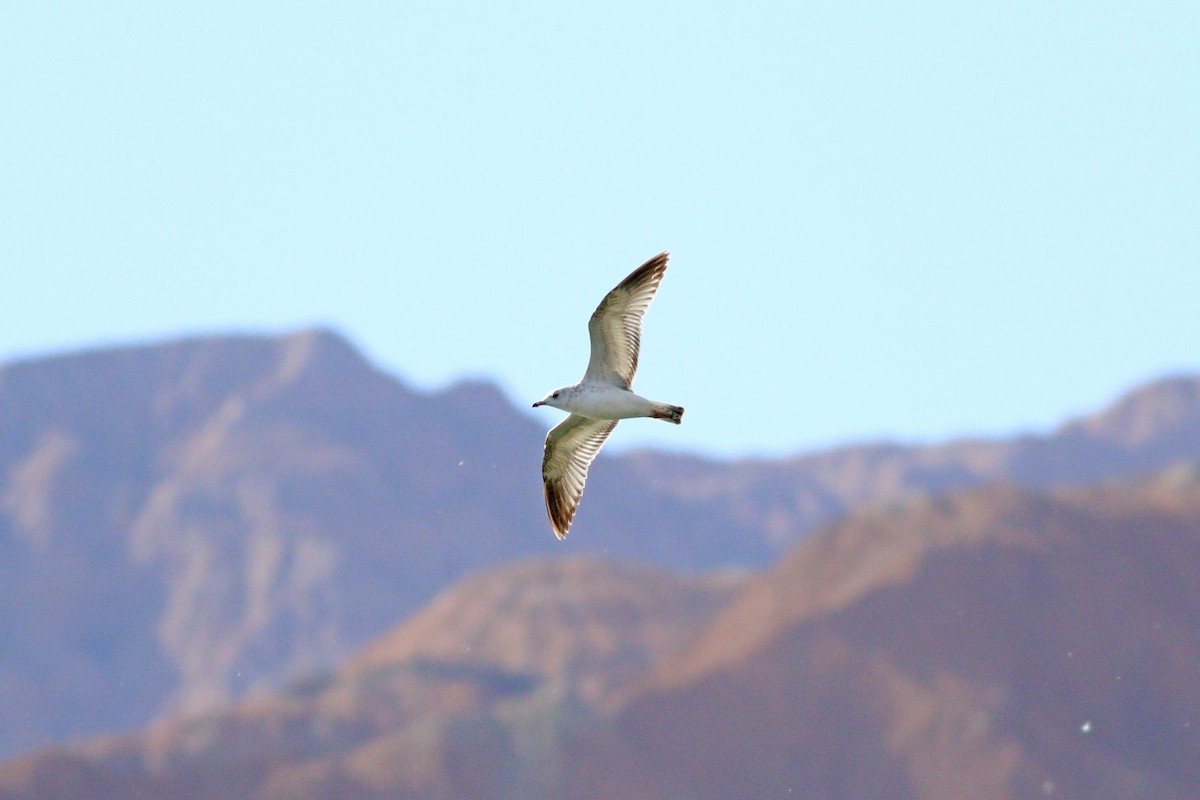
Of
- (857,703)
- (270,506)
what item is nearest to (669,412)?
(857,703)

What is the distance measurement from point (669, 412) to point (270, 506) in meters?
142

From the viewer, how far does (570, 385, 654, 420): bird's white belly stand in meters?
22.9

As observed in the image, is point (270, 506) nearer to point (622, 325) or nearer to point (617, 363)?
point (617, 363)

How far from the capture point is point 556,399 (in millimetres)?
23516

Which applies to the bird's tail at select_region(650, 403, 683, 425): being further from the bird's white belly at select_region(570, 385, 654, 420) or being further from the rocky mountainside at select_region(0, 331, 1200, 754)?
the rocky mountainside at select_region(0, 331, 1200, 754)

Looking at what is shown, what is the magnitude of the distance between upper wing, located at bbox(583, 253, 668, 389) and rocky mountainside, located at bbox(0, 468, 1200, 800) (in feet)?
190

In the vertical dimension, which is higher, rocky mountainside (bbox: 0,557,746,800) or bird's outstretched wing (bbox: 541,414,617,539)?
bird's outstretched wing (bbox: 541,414,617,539)

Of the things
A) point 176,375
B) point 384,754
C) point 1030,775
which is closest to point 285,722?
point 384,754

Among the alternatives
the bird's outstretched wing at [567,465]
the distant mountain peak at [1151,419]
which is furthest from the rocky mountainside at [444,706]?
the distant mountain peak at [1151,419]

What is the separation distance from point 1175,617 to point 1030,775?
38.7 ft

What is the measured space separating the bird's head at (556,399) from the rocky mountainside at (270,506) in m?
121

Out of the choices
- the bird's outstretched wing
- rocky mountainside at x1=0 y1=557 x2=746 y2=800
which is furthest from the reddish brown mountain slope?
the bird's outstretched wing

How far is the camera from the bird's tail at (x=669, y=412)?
22641 millimetres

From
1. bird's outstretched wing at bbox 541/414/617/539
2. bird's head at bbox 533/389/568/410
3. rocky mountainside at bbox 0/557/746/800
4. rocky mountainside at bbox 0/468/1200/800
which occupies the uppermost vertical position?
bird's head at bbox 533/389/568/410
